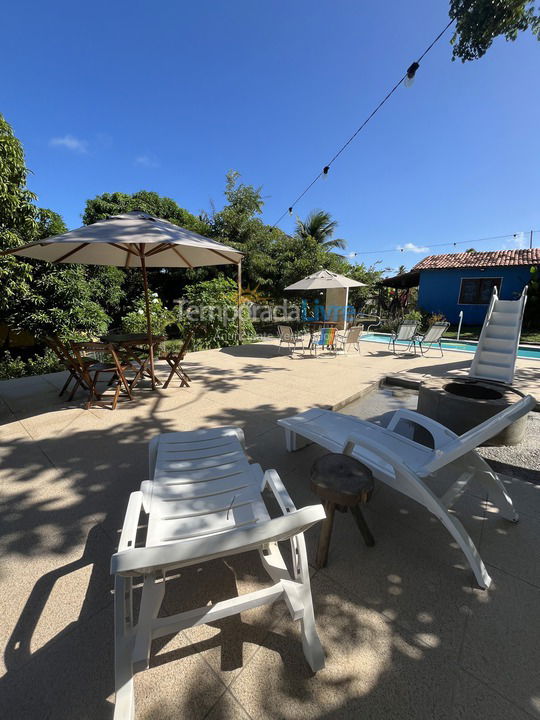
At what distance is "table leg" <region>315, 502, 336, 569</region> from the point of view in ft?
4.99

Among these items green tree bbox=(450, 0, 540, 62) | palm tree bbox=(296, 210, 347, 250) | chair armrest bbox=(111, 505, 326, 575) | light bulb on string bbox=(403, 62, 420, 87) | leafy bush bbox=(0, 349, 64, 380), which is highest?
palm tree bbox=(296, 210, 347, 250)

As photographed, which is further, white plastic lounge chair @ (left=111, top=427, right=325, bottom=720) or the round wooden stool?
the round wooden stool

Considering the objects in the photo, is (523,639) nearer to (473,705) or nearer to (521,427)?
(473,705)

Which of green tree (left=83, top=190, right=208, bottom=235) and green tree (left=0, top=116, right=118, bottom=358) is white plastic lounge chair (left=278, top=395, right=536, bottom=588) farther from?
green tree (left=83, top=190, right=208, bottom=235)

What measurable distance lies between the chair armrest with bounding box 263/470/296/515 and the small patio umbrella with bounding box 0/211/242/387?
274 centimetres

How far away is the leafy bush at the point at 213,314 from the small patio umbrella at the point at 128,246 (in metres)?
3.39

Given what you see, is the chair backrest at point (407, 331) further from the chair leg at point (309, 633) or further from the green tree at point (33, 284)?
the green tree at point (33, 284)

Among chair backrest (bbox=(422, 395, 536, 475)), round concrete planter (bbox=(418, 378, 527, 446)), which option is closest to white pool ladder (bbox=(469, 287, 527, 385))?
round concrete planter (bbox=(418, 378, 527, 446))

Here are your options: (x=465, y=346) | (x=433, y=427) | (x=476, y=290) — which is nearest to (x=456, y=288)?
(x=476, y=290)

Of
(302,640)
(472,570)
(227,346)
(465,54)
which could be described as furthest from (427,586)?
(227,346)

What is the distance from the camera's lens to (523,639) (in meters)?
1.22

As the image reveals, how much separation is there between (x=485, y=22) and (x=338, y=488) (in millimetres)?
6779

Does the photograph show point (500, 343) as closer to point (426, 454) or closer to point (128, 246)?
point (426, 454)

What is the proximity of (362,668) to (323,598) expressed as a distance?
0.98ft
